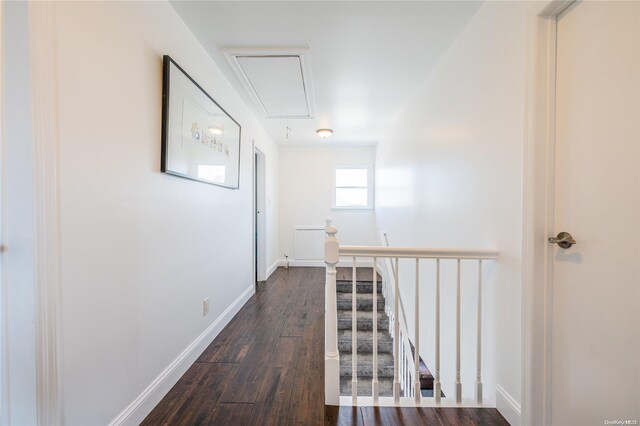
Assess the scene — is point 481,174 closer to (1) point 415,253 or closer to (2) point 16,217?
(1) point 415,253

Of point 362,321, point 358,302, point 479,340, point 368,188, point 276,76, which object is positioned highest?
point 276,76

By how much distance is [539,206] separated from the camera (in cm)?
115

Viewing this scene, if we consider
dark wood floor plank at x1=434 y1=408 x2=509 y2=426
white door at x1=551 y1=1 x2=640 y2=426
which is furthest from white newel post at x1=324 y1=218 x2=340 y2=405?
white door at x1=551 y1=1 x2=640 y2=426

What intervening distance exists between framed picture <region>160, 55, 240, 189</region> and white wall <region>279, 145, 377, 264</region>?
2.69 m

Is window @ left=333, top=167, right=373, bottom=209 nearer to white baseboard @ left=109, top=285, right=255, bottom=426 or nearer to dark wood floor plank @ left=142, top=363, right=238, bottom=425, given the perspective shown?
white baseboard @ left=109, top=285, right=255, bottom=426

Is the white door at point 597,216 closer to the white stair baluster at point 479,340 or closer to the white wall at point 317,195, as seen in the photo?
the white stair baluster at point 479,340

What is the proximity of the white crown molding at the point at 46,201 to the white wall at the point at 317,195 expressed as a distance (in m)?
4.22

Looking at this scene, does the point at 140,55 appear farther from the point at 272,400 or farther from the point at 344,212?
the point at 344,212

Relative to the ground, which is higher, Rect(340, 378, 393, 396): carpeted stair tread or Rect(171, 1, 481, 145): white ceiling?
Rect(171, 1, 481, 145): white ceiling

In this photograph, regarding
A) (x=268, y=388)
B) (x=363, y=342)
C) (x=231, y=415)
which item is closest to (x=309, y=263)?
(x=363, y=342)

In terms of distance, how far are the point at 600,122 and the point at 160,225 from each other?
2.07 meters

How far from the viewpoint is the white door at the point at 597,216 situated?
87cm

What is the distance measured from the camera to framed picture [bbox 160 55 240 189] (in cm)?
153

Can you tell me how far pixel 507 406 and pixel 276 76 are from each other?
274cm
